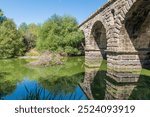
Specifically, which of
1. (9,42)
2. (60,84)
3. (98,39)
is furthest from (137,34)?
(9,42)

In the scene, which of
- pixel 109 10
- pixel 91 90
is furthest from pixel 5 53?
pixel 91 90

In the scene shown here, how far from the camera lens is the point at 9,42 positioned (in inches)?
1446

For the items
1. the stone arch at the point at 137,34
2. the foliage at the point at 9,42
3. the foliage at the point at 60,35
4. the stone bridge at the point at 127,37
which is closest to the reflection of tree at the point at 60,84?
the stone bridge at the point at 127,37

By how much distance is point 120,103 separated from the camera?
19.2ft

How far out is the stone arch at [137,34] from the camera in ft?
50.1

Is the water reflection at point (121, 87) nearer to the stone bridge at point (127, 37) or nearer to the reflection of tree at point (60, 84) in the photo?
the stone bridge at point (127, 37)

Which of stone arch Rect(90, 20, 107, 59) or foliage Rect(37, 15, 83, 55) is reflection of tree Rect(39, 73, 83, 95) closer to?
stone arch Rect(90, 20, 107, 59)

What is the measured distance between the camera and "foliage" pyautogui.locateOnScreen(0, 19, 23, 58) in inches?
1389

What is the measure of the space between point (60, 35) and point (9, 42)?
9125 mm

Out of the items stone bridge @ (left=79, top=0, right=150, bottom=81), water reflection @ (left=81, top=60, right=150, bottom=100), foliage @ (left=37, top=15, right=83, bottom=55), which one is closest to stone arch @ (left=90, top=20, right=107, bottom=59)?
foliage @ (left=37, top=15, right=83, bottom=55)

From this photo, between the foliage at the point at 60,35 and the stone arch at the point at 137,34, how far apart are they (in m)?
14.8

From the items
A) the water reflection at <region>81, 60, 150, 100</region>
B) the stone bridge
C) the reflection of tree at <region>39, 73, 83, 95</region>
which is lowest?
the water reflection at <region>81, 60, 150, 100</region>

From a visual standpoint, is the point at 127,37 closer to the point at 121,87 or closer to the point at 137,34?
the point at 137,34

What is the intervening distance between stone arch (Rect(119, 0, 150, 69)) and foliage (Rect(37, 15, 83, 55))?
48.6 ft
